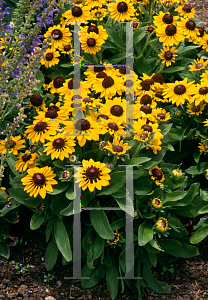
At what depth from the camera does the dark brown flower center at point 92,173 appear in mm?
1909

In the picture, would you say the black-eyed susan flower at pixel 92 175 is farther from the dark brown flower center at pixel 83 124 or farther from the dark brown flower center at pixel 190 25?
the dark brown flower center at pixel 190 25

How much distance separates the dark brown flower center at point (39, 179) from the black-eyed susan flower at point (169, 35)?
1.67 meters

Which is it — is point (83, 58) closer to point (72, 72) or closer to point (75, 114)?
point (72, 72)

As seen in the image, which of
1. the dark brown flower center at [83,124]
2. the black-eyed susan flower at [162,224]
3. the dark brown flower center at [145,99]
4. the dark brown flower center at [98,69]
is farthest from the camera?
the dark brown flower center at [98,69]

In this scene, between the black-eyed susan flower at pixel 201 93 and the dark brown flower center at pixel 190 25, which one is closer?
the black-eyed susan flower at pixel 201 93

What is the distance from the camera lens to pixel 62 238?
2193mm

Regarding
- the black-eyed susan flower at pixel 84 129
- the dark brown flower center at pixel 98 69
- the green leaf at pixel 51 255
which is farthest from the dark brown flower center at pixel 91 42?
the green leaf at pixel 51 255

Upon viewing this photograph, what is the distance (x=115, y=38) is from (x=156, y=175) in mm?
1523

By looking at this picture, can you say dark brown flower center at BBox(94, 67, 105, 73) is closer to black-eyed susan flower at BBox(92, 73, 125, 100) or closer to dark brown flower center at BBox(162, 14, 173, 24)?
black-eyed susan flower at BBox(92, 73, 125, 100)

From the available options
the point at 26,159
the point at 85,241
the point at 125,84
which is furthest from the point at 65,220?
the point at 125,84

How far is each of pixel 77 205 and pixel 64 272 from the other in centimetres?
71

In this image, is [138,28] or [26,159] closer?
[26,159]

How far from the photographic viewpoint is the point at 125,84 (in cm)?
251

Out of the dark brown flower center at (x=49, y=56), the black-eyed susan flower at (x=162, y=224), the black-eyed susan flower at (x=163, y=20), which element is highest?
the black-eyed susan flower at (x=163, y=20)
